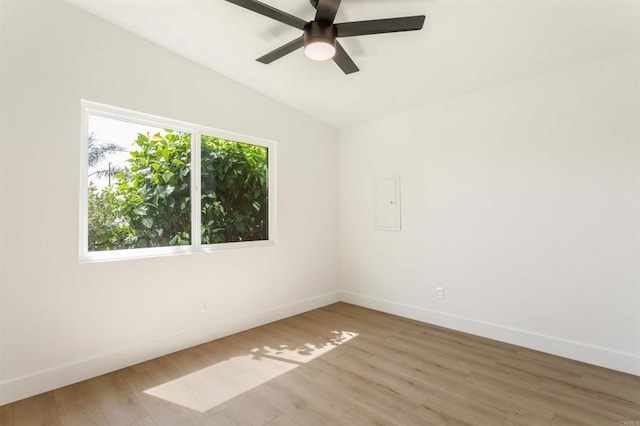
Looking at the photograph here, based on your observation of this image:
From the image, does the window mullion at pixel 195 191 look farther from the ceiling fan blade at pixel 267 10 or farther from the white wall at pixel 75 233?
the ceiling fan blade at pixel 267 10

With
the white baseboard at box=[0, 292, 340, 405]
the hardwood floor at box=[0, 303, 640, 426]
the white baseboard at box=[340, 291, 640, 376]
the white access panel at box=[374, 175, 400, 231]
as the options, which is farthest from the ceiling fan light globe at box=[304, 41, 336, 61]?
the white baseboard at box=[340, 291, 640, 376]

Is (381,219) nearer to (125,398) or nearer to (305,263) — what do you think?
(305,263)

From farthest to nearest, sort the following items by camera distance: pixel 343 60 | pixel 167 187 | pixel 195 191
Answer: pixel 195 191, pixel 167 187, pixel 343 60

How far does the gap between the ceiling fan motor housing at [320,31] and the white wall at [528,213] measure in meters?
1.93

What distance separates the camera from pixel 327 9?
6.28 feet

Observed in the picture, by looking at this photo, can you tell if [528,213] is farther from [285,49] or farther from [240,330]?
[240,330]

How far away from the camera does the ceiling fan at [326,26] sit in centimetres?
187

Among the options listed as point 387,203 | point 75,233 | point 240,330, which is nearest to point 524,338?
point 387,203

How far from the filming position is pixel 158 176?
294 centimetres

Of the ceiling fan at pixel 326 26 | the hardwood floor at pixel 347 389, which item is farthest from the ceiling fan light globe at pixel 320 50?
the hardwood floor at pixel 347 389

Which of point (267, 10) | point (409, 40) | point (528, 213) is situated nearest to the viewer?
point (267, 10)

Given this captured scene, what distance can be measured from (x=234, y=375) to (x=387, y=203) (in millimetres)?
2589

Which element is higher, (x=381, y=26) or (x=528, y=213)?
(x=381, y=26)

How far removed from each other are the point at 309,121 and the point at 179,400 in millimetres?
3402
